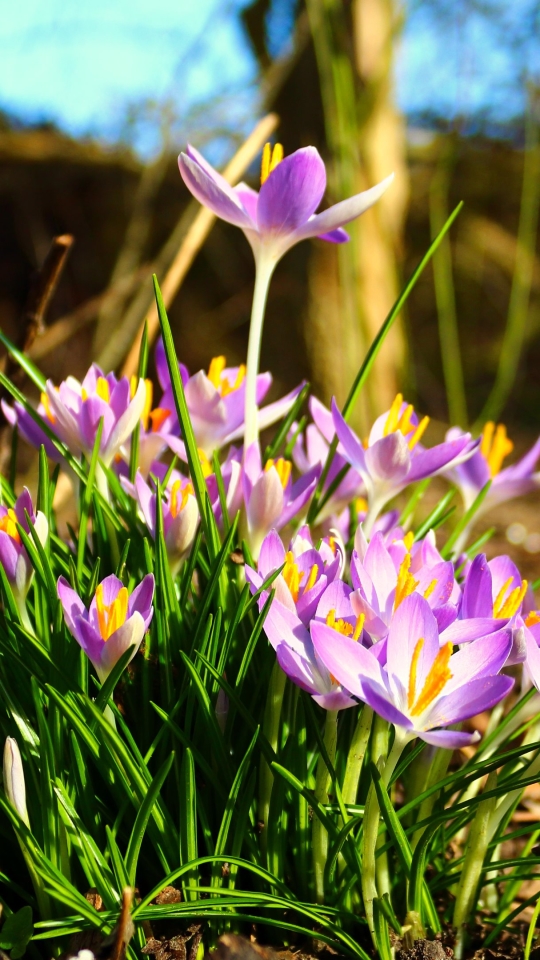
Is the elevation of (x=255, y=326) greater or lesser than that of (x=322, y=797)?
greater

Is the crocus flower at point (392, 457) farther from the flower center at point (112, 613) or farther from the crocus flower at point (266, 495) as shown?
the flower center at point (112, 613)

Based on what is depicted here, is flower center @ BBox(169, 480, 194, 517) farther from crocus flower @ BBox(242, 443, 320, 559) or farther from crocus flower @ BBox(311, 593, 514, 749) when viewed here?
crocus flower @ BBox(311, 593, 514, 749)

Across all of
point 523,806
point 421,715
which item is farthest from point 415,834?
point 523,806

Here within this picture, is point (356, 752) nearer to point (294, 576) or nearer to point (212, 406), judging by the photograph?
point (294, 576)

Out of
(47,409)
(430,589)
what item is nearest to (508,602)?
(430,589)

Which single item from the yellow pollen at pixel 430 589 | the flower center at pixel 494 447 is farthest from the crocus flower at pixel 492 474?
the yellow pollen at pixel 430 589

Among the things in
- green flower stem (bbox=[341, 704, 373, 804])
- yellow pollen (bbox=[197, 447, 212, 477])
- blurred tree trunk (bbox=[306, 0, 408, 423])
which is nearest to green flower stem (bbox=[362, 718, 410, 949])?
green flower stem (bbox=[341, 704, 373, 804])

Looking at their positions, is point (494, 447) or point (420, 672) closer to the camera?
Answer: point (420, 672)

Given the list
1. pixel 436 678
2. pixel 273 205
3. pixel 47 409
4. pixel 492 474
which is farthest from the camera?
pixel 492 474
